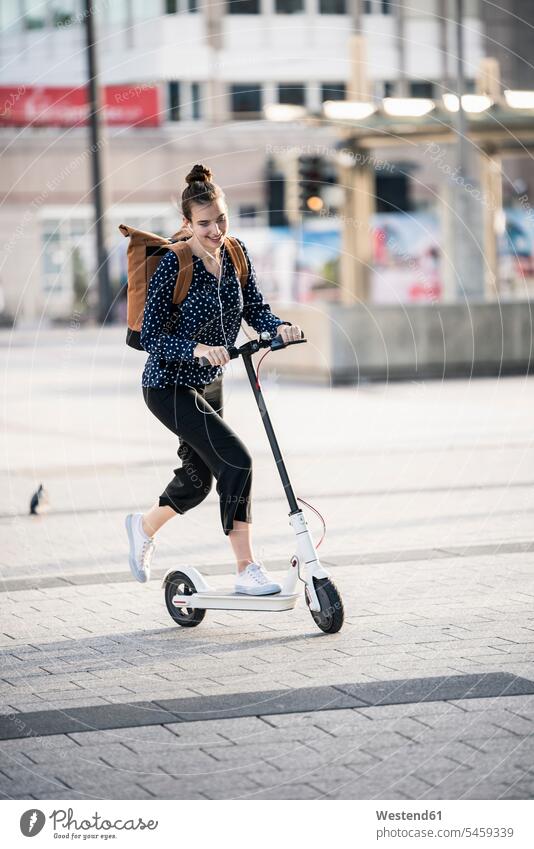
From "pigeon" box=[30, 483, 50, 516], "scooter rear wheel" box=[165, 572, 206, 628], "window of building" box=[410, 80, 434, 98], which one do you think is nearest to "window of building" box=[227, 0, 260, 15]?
"window of building" box=[410, 80, 434, 98]

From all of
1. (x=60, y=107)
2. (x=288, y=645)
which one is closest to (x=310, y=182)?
(x=288, y=645)

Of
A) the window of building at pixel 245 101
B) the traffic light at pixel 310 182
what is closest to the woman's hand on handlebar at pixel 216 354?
the traffic light at pixel 310 182

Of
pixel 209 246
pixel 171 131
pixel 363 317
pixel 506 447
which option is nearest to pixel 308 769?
pixel 209 246

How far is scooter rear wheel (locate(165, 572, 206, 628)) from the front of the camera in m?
6.58

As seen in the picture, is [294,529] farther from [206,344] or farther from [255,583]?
[206,344]

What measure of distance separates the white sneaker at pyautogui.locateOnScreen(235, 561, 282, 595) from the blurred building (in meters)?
36.0

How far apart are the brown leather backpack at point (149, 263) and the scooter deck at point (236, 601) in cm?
110

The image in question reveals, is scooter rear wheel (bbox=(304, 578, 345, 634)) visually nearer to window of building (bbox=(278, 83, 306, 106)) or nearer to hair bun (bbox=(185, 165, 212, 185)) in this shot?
hair bun (bbox=(185, 165, 212, 185))

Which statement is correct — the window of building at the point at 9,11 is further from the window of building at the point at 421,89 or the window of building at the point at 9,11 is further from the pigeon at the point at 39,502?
the pigeon at the point at 39,502

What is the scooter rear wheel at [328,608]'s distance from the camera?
6160 millimetres

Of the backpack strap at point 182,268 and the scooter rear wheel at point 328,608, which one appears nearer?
the scooter rear wheel at point 328,608

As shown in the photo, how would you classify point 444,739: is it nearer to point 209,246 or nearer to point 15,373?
point 209,246

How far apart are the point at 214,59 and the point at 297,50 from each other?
12.4 ft

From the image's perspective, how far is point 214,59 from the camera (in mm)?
54156
